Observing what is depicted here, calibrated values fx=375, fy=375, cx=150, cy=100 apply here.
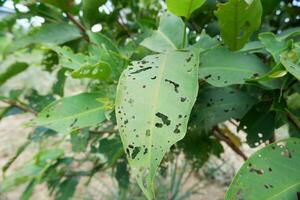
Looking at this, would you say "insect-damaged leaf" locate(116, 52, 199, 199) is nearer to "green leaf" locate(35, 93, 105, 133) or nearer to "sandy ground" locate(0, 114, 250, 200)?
"green leaf" locate(35, 93, 105, 133)

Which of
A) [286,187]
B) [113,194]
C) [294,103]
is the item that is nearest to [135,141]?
[286,187]

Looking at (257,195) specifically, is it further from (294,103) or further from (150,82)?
(294,103)

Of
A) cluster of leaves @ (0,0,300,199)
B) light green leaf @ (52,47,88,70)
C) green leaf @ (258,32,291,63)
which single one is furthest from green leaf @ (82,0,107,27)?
green leaf @ (258,32,291,63)

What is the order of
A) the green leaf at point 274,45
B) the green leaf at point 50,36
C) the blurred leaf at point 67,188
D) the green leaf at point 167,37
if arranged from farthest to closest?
the blurred leaf at point 67,188
the green leaf at point 50,36
the green leaf at point 167,37
the green leaf at point 274,45

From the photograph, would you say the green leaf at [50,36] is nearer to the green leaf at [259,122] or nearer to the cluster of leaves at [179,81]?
the cluster of leaves at [179,81]

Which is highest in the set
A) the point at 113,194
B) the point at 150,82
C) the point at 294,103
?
the point at 150,82

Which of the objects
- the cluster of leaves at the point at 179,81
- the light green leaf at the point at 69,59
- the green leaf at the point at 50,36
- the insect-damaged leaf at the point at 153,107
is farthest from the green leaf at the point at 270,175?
the green leaf at the point at 50,36
